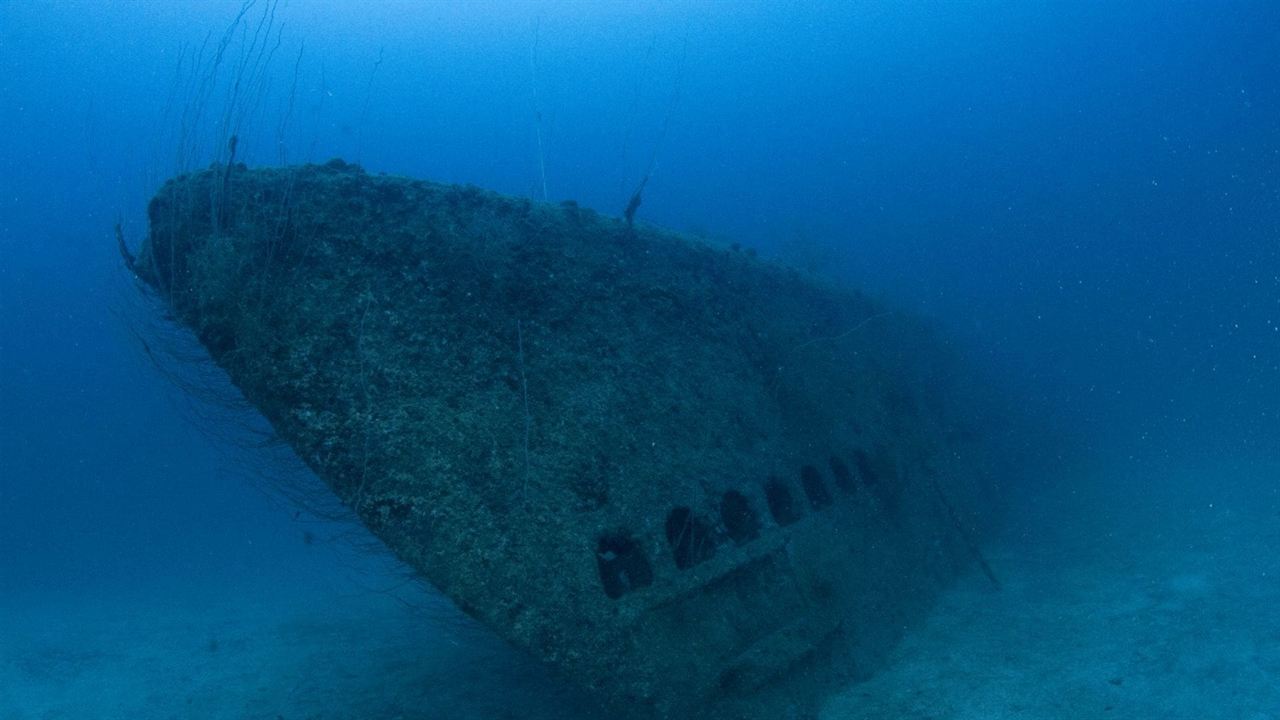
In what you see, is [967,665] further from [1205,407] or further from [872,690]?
[1205,407]

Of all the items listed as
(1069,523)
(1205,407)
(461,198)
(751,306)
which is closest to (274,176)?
(461,198)

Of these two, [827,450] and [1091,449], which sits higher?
[827,450]

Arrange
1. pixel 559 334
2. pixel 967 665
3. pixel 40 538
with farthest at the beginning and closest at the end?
pixel 40 538 → pixel 967 665 → pixel 559 334

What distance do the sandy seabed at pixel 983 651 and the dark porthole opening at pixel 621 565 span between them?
2.00 meters

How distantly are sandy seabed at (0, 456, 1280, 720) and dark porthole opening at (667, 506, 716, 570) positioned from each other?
5.47ft

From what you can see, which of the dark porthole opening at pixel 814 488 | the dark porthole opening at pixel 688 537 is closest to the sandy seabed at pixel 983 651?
the dark porthole opening at pixel 814 488

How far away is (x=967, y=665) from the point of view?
629cm

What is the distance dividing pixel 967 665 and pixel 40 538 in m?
81.1

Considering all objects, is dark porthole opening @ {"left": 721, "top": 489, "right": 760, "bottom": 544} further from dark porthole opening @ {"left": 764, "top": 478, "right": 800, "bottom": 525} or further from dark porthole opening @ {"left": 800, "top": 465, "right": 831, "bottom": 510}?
dark porthole opening @ {"left": 800, "top": 465, "right": 831, "bottom": 510}

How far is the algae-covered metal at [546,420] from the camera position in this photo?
12.6 feet

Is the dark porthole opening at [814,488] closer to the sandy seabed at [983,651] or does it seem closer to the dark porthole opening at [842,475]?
the dark porthole opening at [842,475]

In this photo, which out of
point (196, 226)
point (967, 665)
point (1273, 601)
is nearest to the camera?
point (196, 226)

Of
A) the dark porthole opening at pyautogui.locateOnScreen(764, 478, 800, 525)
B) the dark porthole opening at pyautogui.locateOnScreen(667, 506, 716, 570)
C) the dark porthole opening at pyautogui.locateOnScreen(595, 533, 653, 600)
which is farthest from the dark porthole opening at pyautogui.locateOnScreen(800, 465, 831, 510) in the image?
the dark porthole opening at pyautogui.locateOnScreen(595, 533, 653, 600)

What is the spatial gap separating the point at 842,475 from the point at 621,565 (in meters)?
3.17
